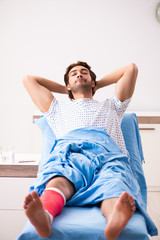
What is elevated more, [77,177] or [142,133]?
[77,177]

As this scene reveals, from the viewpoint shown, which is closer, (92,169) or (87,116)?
(92,169)

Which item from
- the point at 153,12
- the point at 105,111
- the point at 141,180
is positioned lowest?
the point at 141,180

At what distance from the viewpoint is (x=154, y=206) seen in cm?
290

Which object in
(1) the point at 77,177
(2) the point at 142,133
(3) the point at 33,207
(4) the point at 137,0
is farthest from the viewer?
(4) the point at 137,0

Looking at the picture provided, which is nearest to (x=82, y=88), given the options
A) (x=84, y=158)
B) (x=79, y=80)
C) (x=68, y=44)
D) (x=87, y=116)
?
(x=79, y=80)

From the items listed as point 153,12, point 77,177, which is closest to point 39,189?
point 77,177

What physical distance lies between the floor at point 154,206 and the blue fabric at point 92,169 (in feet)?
2.22

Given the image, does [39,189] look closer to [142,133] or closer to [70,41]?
[142,133]

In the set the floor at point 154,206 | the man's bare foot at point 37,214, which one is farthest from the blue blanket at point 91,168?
the floor at point 154,206

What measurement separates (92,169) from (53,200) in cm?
34

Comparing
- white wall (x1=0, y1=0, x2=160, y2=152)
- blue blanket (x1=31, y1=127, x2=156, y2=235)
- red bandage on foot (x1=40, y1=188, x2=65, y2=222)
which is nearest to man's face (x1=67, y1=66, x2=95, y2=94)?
blue blanket (x1=31, y1=127, x2=156, y2=235)

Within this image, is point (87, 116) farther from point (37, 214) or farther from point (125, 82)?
point (37, 214)

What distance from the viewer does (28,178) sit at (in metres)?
2.05

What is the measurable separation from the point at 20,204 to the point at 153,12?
2.76m
